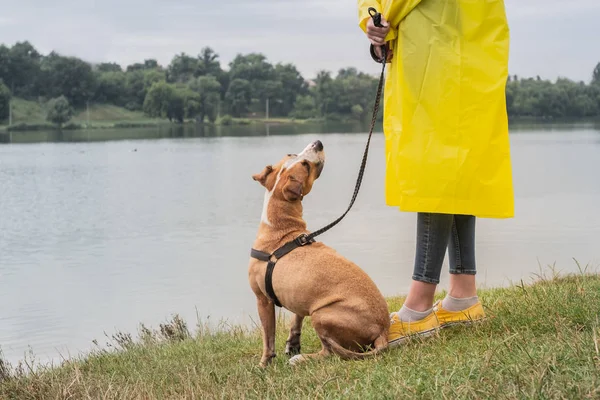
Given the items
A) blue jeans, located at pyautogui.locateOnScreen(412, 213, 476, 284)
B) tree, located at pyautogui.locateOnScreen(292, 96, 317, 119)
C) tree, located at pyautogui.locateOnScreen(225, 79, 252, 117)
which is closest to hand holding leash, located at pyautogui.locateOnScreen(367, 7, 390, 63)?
blue jeans, located at pyautogui.locateOnScreen(412, 213, 476, 284)

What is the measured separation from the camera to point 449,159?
400 cm

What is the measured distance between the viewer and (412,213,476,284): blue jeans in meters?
4.24

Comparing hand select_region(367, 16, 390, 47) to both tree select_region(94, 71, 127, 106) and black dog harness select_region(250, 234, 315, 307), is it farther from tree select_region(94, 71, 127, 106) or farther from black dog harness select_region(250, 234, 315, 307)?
tree select_region(94, 71, 127, 106)

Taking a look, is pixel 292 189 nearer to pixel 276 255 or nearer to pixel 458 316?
pixel 276 255

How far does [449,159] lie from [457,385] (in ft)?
4.61

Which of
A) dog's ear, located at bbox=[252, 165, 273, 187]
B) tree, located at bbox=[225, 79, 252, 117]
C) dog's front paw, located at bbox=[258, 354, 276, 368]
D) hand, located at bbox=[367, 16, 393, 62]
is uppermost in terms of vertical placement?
tree, located at bbox=[225, 79, 252, 117]

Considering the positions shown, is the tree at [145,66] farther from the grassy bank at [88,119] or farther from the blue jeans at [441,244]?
the blue jeans at [441,244]

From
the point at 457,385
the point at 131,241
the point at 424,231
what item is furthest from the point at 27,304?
the point at 457,385

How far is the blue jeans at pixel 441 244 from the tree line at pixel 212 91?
83314 mm

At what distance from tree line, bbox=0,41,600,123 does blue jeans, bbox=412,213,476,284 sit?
83.3 metres

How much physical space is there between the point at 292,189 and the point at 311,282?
55 centimetres

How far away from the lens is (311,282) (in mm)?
4141

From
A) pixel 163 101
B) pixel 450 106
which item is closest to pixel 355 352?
pixel 450 106

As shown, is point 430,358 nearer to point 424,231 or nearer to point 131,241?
point 424,231
